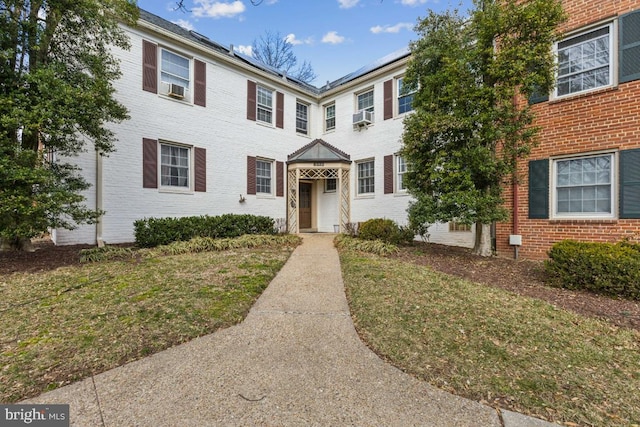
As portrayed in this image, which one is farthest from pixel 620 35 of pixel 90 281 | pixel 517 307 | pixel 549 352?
pixel 90 281

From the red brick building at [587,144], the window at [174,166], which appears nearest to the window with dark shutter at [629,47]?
the red brick building at [587,144]

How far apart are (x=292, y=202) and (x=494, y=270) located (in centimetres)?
788

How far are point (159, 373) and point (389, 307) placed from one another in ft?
8.60

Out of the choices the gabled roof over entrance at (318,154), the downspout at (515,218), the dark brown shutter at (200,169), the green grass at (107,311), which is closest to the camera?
the green grass at (107,311)

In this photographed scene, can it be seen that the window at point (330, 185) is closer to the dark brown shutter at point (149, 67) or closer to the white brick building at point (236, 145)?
the white brick building at point (236, 145)

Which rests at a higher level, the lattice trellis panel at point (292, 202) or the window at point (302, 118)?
the window at point (302, 118)

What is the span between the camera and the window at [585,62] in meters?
6.45

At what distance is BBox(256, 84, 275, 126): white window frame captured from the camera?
38.3 ft

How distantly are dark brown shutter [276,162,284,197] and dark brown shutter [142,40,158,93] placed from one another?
15.7 ft

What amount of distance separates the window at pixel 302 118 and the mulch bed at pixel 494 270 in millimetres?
7475

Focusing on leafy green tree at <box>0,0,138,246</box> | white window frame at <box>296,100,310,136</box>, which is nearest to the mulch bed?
leafy green tree at <box>0,0,138,246</box>

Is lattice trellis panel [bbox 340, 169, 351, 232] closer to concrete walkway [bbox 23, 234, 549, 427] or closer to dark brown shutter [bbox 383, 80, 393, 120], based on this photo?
dark brown shutter [bbox 383, 80, 393, 120]

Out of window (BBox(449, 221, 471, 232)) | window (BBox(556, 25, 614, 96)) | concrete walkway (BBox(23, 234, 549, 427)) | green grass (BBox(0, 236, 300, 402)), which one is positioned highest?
window (BBox(556, 25, 614, 96))

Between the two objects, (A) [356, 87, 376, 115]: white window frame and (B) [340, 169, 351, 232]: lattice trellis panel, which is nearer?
(A) [356, 87, 376, 115]: white window frame
